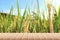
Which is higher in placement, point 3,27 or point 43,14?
point 43,14

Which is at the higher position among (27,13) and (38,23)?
(27,13)

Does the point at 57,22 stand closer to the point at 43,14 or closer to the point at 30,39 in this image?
the point at 43,14

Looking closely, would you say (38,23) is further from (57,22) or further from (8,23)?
(8,23)

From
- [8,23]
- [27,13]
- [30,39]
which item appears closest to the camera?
[30,39]

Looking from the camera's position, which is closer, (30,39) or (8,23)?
(30,39)

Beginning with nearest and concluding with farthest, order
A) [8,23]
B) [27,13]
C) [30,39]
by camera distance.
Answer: [30,39] < [27,13] < [8,23]

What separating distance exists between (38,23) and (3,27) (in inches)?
20.6

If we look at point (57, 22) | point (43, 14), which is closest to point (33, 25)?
point (43, 14)

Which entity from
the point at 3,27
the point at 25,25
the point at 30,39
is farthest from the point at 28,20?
the point at 30,39

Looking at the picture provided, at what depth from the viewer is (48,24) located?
2.22 m

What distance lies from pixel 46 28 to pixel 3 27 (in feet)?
2.06

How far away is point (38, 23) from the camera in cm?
221

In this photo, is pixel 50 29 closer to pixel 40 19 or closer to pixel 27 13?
pixel 40 19

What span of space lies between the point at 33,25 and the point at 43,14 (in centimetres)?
21
